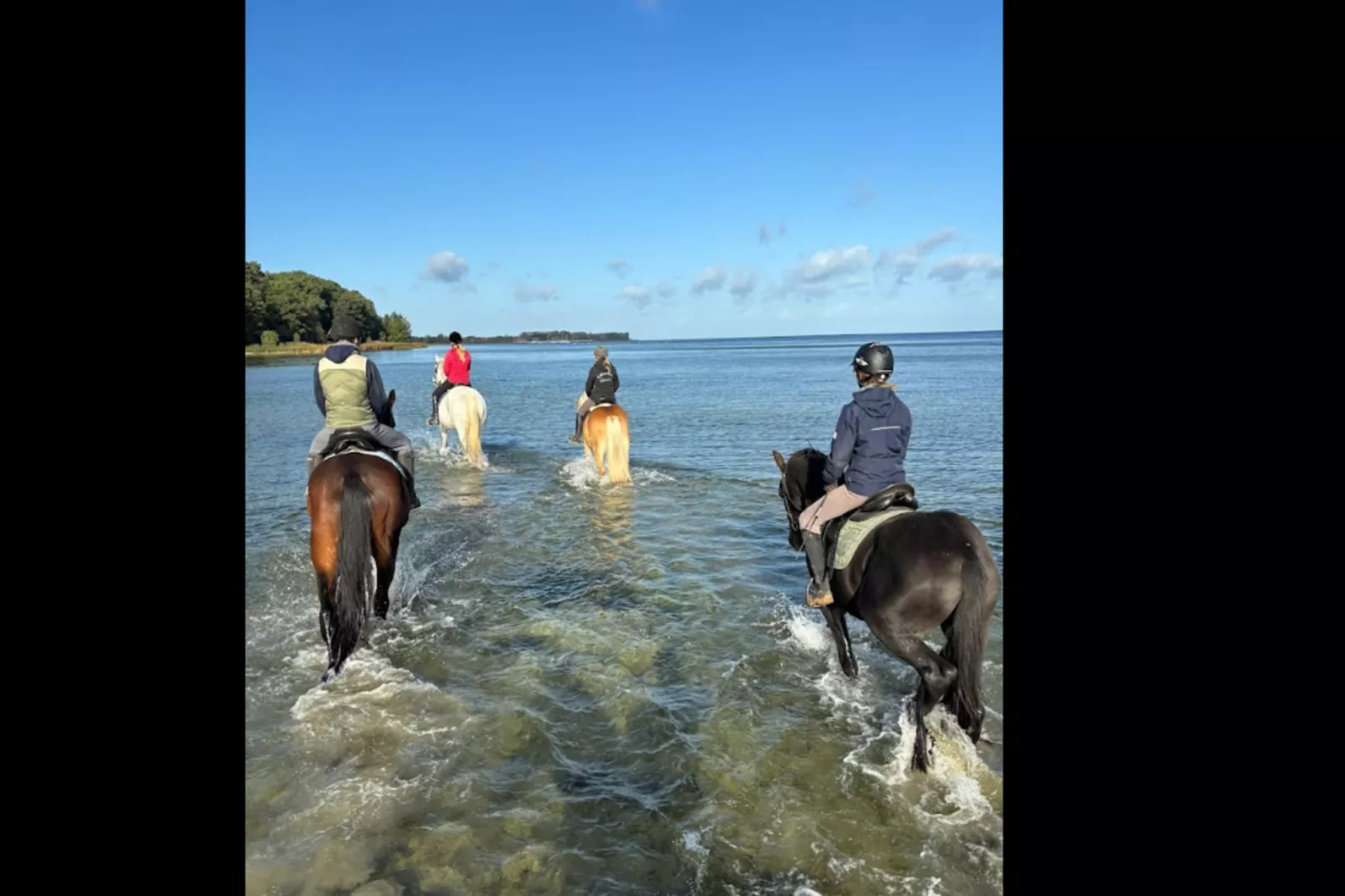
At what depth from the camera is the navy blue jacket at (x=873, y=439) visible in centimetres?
647

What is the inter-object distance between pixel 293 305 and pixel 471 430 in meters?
84.1

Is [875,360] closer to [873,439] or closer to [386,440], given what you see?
[873,439]

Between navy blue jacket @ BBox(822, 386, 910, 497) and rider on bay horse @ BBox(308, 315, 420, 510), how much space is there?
467cm

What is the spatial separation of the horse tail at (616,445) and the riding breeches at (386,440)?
299 inches

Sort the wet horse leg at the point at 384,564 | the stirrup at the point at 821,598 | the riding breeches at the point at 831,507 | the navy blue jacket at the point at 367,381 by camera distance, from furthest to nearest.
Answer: the navy blue jacket at the point at 367,381 → the wet horse leg at the point at 384,564 → the stirrup at the point at 821,598 → the riding breeches at the point at 831,507

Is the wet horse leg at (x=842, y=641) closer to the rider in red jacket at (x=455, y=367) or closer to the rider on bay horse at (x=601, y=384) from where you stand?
the rider on bay horse at (x=601, y=384)

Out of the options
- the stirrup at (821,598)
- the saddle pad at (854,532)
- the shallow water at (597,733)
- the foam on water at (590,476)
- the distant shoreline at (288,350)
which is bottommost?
the shallow water at (597,733)

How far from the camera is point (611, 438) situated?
16203 mm

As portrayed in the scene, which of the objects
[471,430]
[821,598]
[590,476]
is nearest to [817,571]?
[821,598]

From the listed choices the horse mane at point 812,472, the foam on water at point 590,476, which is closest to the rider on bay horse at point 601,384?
the foam on water at point 590,476

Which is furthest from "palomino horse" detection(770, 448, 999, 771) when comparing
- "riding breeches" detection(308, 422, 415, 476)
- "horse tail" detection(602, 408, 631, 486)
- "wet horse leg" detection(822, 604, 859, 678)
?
"horse tail" detection(602, 408, 631, 486)

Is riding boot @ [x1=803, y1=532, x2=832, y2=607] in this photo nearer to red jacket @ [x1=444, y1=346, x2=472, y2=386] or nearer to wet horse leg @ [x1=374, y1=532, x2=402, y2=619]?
wet horse leg @ [x1=374, y1=532, x2=402, y2=619]
